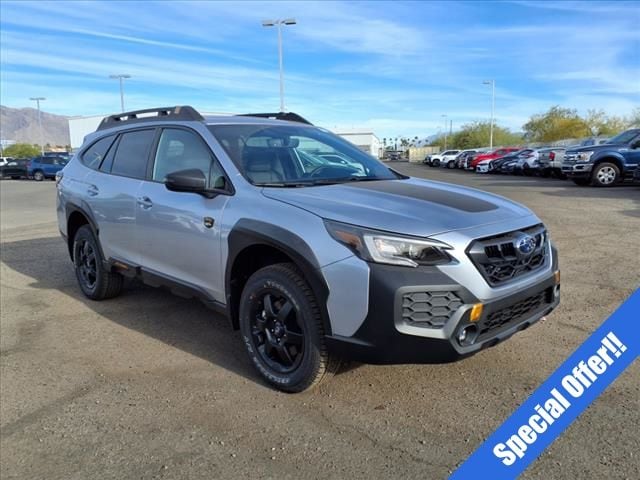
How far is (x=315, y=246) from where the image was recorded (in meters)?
2.84

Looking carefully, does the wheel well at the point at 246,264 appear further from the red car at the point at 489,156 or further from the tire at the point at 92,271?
the red car at the point at 489,156

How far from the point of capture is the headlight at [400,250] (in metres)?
2.65

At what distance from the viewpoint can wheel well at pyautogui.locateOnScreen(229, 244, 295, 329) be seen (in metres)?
3.30

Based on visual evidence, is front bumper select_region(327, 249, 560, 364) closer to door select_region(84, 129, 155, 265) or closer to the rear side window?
door select_region(84, 129, 155, 265)

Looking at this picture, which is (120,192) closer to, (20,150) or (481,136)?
(481,136)

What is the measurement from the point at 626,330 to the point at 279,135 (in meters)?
3.29

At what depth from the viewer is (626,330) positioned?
3.78 feet

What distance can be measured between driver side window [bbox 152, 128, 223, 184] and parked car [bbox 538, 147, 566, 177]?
19.2 metres

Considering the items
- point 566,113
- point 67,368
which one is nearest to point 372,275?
point 67,368

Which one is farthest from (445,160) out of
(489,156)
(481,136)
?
(481,136)

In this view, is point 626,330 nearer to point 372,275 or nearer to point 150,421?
point 372,275

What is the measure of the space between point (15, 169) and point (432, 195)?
3899cm

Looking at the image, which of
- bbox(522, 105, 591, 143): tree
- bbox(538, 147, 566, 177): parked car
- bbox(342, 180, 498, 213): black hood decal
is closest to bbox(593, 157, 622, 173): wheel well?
bbox(538, 147, 566, 177): parked car

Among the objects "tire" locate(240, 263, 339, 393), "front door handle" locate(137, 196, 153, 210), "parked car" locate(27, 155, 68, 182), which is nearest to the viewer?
"tire" locate(240, 263, 339, 393)
